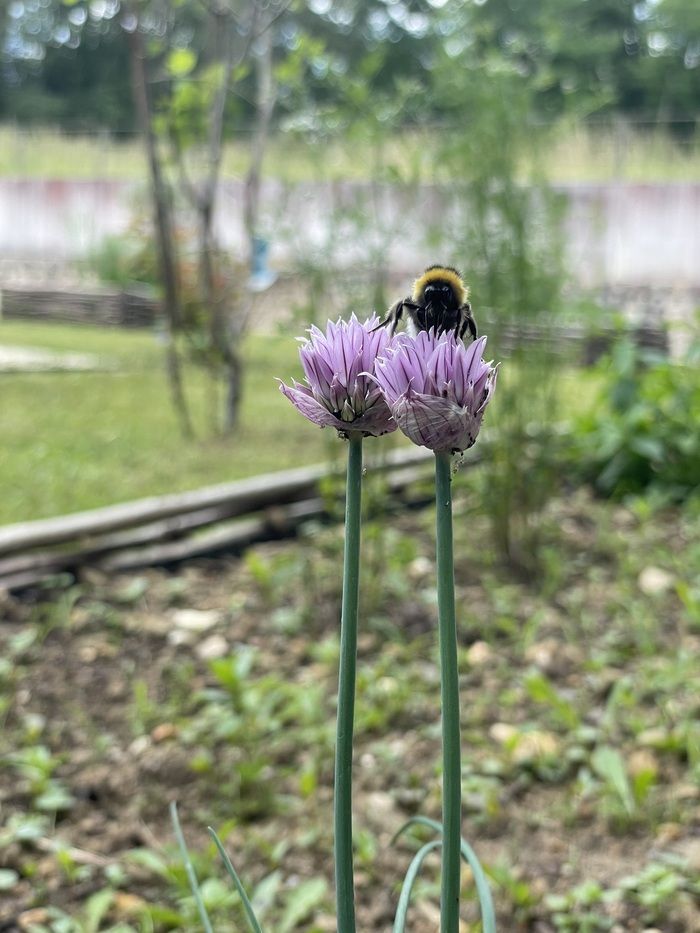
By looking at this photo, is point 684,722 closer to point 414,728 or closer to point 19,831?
point 414,728

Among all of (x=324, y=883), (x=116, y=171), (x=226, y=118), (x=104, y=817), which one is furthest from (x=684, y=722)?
(x=116, y=171)

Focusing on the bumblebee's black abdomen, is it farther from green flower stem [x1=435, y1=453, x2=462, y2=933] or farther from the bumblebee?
green flower stem [x1=435, y1=453, x2=462, y2=933]

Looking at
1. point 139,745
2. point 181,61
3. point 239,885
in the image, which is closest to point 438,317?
point 239,885

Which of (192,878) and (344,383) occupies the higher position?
(344,383)

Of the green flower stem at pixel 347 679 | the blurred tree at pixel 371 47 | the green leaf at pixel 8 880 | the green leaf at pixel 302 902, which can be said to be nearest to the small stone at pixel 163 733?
the green leaf at pixel 8 880

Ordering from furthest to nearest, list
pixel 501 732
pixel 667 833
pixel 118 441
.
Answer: pixel 118 441
pixel 501 732
pixel 667 833

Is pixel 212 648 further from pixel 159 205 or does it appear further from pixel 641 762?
pixel 159 205
